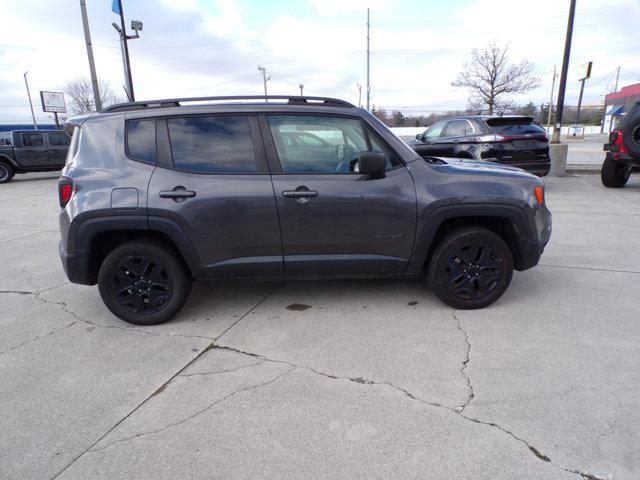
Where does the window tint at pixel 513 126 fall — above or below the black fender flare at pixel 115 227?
above

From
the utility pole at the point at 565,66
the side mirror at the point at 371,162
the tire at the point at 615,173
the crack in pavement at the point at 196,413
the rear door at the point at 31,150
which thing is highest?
the utility pole at the point at 565,66

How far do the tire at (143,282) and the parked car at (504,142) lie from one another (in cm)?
636

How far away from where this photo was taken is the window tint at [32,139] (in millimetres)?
15273

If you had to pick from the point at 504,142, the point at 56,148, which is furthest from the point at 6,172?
the point at 504,142

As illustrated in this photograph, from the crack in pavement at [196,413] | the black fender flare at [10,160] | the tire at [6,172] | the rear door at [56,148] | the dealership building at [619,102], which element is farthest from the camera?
the dealership building at [619,102]

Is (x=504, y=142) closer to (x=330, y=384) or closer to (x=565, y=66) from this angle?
(x=565, y=66)

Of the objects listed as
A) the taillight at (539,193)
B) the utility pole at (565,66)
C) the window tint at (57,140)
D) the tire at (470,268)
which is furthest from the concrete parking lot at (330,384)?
the window tint at (57,140)

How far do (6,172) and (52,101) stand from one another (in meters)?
18.5

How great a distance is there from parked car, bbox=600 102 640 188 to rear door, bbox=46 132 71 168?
57.0 feet

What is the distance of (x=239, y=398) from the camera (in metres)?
2.59

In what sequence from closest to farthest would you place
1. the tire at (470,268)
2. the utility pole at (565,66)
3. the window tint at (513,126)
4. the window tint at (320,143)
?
the window tint at (320,143) < the tire at (470,268) < the window tint at (513,126) < the utility pole at (565,66)

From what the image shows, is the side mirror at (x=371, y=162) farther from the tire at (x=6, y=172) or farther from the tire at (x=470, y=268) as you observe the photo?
the tire at (x=6, y=172)

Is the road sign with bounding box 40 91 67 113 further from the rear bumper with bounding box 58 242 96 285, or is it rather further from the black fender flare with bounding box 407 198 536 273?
the black fender flare with bounding box 407 198 536 273

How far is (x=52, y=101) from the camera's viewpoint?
3028cm
